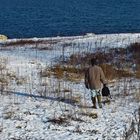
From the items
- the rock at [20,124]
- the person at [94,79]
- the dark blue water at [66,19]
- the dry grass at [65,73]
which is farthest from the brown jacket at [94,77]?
the dark blue water at [66,19]

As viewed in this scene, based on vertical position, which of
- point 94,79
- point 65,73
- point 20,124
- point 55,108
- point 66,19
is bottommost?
point 20,124

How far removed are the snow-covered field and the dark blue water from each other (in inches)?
1853

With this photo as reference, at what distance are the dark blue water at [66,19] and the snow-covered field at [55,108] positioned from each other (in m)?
47.1

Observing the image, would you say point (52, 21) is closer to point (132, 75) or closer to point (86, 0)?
point (86, 0)

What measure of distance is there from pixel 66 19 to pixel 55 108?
236ft

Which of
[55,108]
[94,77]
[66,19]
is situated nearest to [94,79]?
[94,77]

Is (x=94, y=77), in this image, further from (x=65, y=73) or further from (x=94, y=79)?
(x=65, y=73)

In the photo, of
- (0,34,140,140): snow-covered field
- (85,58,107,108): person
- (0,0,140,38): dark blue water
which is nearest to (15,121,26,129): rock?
(0,34,140,140): snow-covered field

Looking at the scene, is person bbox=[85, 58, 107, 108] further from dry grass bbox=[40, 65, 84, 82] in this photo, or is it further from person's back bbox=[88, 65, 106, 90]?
dry grass bbox=[40, 65, 84, 82]

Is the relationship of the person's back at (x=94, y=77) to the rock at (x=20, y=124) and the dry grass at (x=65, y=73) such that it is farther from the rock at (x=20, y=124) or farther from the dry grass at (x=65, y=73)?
the dry grass at (x=65, y=73)

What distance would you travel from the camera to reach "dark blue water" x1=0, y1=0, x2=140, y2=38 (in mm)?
74938

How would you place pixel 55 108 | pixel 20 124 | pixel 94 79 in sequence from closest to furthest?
pixel 20 124 → pixel 94 79 → pixel 55 108

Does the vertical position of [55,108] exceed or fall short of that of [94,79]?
it falls short

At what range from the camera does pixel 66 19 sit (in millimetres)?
89188
